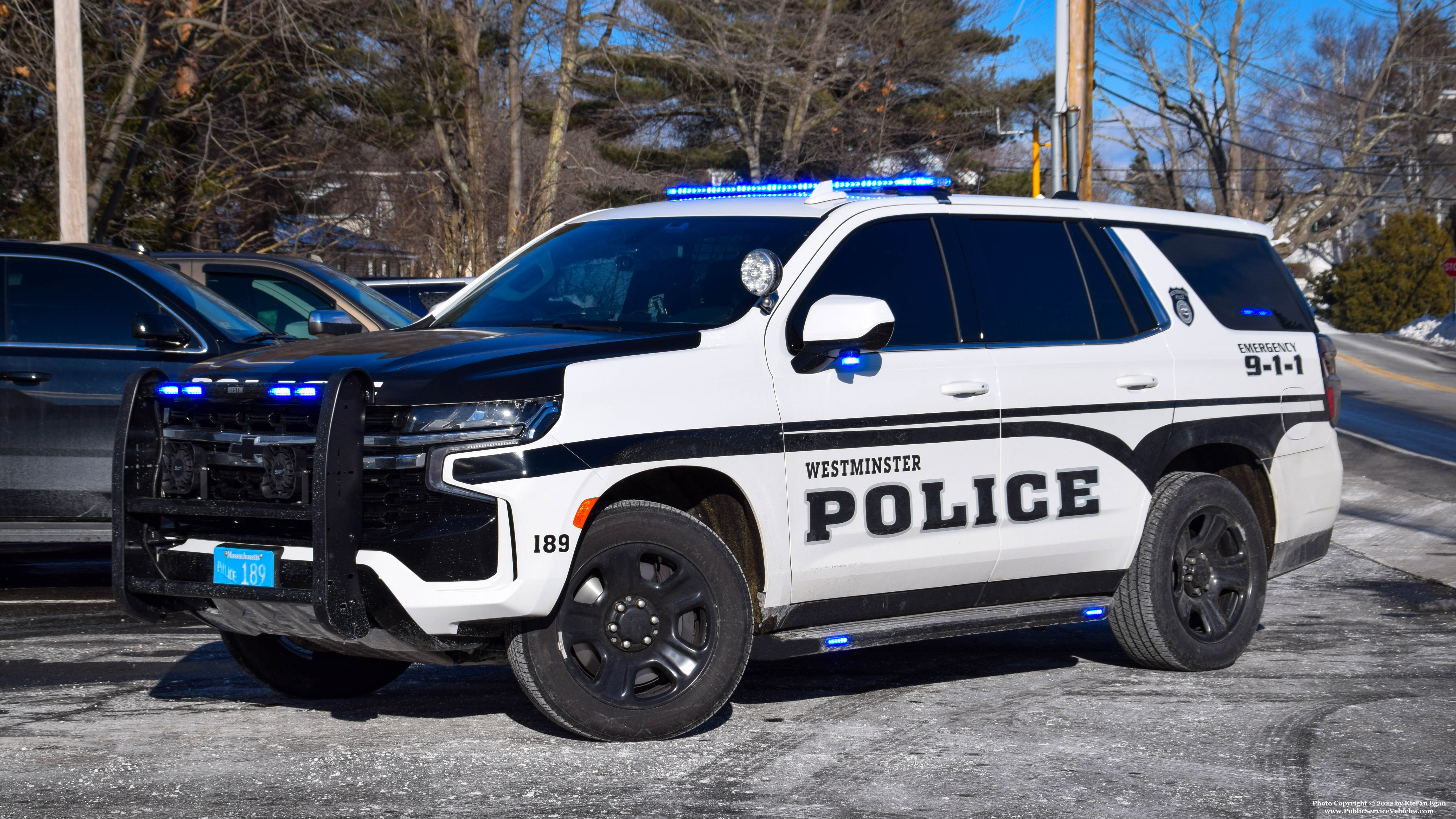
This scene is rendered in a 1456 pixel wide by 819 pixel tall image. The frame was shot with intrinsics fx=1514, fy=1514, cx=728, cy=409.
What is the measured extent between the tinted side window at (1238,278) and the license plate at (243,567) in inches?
160

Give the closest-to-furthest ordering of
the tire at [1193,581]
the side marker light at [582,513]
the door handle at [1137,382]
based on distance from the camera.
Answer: the side marker light at [582,513] < the door handle at [1137,382] < the tire at [1193,581]

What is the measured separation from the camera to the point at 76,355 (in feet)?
26.5

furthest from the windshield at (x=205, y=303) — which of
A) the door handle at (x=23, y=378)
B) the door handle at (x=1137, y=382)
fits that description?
the door handle at (x=1137, y=382)

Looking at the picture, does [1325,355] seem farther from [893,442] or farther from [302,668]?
[302,668]

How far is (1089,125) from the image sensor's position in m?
16.8

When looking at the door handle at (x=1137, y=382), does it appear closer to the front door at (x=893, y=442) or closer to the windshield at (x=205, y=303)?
the front door at (x=893, y=442)

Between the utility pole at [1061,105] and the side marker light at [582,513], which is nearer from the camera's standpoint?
the side marker light at [582,513]

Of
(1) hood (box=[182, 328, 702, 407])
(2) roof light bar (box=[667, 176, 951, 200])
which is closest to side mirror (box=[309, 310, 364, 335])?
(1) hood (box=[182, 328, 702, 407])

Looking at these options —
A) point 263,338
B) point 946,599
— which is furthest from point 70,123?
point 946,599

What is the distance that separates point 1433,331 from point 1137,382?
161 ft

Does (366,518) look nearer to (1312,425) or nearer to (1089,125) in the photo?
(1312,425)

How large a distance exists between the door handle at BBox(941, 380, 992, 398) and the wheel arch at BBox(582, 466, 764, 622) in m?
0.93

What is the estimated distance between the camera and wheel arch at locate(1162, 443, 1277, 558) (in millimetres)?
6746

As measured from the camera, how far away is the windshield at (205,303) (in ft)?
27.0
